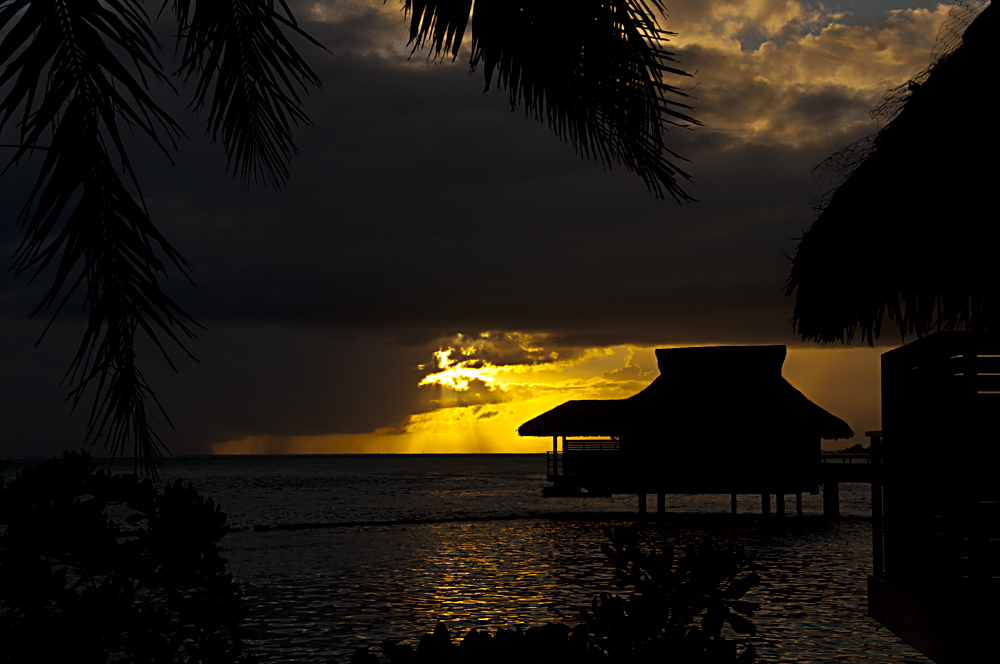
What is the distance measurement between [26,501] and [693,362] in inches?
1384

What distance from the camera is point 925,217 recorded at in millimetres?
6117

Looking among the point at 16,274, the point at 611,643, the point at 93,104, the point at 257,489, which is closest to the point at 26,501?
the point at 16,274

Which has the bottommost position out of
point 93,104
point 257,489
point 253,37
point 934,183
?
point 257,489

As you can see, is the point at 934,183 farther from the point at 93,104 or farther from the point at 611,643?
the point at 93,104

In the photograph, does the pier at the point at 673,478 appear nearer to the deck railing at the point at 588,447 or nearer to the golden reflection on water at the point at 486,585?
the deck railing at the point at 588,447

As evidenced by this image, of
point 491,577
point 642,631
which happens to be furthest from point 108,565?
point 491,577

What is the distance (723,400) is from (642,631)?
3397 cm

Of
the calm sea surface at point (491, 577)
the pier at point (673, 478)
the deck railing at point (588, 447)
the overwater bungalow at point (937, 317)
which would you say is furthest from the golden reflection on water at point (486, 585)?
the overwater bungalow at point (937, 317)

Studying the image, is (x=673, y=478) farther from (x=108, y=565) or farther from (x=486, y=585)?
(x=108, y=565)

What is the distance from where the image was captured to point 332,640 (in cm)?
1638

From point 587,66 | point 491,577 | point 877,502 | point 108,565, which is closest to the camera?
point 587,66

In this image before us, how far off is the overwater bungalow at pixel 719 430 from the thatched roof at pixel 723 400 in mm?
43

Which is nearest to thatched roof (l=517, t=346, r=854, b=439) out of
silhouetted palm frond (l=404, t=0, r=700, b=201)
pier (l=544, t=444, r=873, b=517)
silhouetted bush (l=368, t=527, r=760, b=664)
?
pier (l=544, t=444, r=873, b=517)

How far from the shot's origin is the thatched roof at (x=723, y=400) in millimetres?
35375
